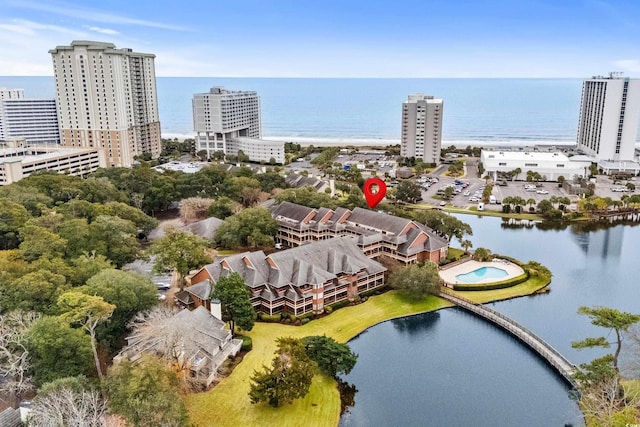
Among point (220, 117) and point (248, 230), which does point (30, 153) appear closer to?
point (220, 117)

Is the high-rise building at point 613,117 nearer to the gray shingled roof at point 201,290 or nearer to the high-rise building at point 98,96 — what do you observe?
the gray shingled roof at point 201,290

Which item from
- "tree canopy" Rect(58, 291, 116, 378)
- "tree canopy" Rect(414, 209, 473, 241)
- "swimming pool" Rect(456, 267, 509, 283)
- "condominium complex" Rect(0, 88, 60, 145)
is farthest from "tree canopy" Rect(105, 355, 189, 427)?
"condominium complex" Rect(0, 88, 60, 145)

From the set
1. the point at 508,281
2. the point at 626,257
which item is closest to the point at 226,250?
the point at 508,281

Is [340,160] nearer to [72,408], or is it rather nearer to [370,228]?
[370,228]

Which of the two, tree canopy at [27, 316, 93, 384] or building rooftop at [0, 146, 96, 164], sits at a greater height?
building rooftop at [0, 146, 96, 164]

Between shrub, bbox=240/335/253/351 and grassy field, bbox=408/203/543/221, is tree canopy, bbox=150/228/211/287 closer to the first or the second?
shrub, bbox=240/335/253/351

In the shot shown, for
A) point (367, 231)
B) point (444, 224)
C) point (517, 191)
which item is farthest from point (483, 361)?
point (517, 191)
